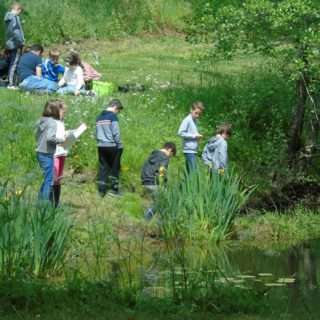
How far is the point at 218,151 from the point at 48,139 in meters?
3.54

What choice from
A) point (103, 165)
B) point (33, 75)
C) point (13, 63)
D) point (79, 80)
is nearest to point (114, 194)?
point (103, 165)

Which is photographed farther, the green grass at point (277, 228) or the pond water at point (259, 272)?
the green grass at point (277, 228)

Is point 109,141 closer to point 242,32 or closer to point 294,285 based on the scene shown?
point 242,32

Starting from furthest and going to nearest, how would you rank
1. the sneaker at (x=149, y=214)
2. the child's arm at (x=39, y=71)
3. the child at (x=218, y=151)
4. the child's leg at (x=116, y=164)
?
the child's arm at (x=39, y=71) < the child at (x=218, y=151) < the child's leg at (x=116, y=164) < the sneaker at (x=149, y=214)

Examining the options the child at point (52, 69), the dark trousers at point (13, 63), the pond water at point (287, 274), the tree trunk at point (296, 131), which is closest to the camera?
the pond water at point (287, 274)

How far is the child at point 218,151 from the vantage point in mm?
16906

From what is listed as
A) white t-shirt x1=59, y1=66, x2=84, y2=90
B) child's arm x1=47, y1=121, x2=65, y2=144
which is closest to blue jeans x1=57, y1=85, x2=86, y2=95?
white t-shirt x1=59, y1=66, x2=84, y2=90

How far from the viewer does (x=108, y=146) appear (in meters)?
16.7

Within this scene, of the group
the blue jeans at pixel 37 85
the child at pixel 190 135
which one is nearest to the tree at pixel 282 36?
the child at pixel 190 135

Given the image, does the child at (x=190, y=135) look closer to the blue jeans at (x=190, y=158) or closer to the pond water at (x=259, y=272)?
the blue jeans at (x=190, y=158)

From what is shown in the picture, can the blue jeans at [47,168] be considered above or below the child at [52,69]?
below

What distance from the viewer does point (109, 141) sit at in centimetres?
1666

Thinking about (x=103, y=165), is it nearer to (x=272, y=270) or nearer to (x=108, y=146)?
(x=108, y=146)

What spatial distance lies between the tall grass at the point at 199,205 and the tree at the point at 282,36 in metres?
3.41
